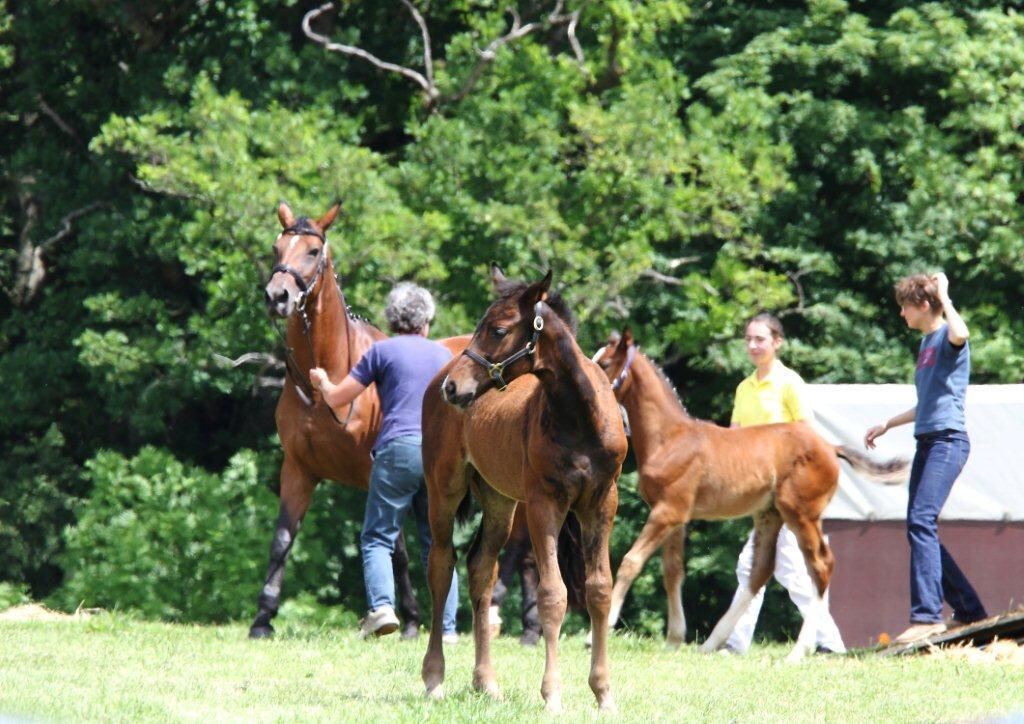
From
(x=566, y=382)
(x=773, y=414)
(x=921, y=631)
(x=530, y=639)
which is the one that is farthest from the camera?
(x=773, y=414)

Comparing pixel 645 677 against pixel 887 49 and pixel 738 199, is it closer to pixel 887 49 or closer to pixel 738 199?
pixel 738 199

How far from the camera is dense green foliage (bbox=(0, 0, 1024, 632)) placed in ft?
52.1

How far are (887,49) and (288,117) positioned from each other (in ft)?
21.6

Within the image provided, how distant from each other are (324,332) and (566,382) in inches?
157

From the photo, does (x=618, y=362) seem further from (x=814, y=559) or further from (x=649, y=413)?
(x=814, y=559)

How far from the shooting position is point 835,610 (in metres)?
13.6

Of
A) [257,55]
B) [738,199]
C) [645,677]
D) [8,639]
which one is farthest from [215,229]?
[645,677]

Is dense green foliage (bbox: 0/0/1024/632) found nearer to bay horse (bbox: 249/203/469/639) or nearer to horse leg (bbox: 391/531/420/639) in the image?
bay horse (bbox: 249/203/469/639)

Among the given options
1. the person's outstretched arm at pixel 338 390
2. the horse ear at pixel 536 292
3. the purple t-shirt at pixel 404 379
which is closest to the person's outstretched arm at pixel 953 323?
the purple t-shirt at pixel 404 379

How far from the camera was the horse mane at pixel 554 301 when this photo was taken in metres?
6.99

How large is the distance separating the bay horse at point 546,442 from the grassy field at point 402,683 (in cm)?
31

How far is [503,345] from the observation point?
6816 millimetres

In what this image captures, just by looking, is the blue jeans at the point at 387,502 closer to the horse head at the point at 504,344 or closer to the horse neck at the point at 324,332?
the horse neck at the point at 324,332

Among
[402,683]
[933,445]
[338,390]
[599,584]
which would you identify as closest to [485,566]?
[599,584]
